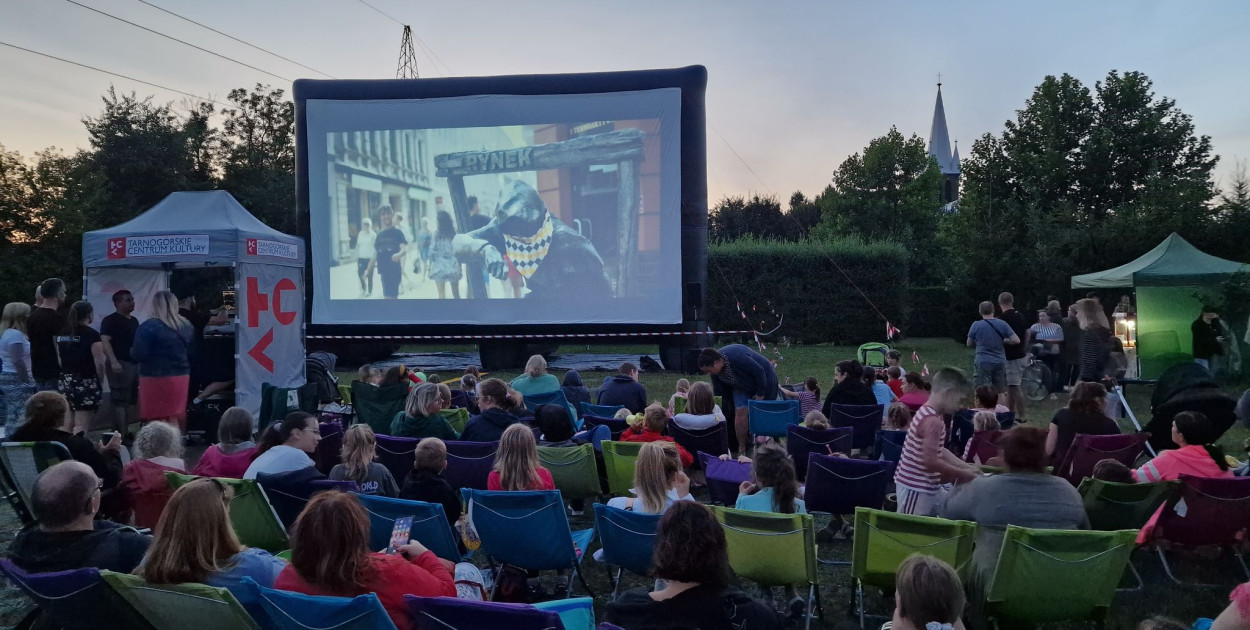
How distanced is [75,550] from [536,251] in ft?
39.4

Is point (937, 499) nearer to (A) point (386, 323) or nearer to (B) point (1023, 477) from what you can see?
(B) point (1023, 477)

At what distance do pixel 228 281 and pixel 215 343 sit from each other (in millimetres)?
14625

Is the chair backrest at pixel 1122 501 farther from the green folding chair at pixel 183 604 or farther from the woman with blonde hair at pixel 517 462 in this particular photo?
the green folding chair at pixel 183 604

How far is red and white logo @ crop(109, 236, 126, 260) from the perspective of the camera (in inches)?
351

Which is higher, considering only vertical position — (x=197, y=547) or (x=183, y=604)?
(x=197, y=547)

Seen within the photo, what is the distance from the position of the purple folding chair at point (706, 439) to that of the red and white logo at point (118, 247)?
6.54 metres

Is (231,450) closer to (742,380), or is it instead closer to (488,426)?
(488,426)

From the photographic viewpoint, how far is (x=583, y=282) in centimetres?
1462

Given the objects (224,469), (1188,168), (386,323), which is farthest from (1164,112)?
(224,469)

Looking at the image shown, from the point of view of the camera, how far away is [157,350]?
312 inches

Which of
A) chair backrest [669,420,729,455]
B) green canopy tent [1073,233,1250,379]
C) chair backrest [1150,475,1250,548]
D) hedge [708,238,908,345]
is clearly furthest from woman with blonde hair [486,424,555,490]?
hedge [708,238,908,345]

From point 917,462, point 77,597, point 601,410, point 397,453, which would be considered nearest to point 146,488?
point 397,453

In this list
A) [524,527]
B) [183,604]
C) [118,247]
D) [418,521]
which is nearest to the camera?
[183,604]

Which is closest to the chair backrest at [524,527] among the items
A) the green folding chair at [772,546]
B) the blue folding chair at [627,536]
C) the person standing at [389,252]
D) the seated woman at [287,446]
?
the blue folding chair at [627,536]
